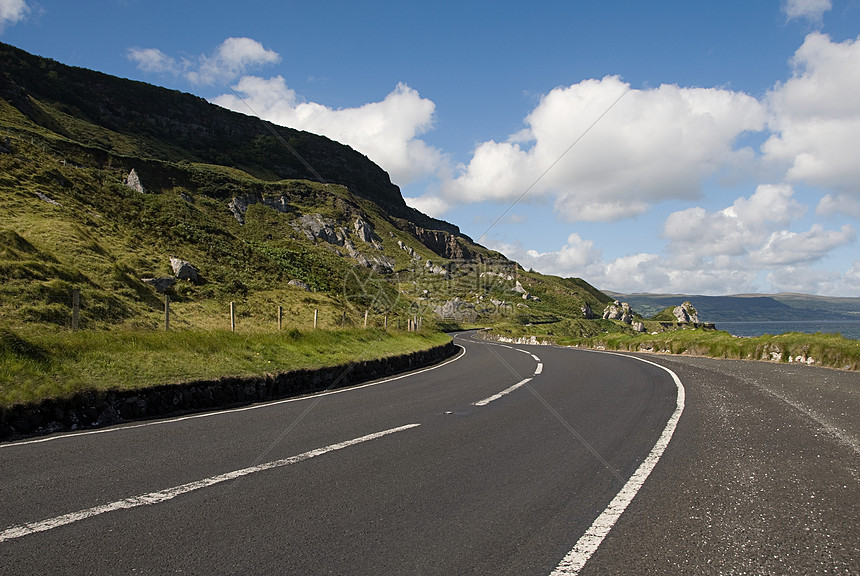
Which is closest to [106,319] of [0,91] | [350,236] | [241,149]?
[0,91]

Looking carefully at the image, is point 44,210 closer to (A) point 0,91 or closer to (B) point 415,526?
(B) point 415,526

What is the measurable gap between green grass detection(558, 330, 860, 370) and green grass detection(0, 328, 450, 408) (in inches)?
550

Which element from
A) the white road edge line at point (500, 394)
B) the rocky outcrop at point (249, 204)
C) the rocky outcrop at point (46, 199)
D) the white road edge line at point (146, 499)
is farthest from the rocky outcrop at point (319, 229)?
the white road edge line at point (146, 499)

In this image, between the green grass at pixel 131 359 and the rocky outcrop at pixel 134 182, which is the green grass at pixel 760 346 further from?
the rocky outcrop at pixel 134 182

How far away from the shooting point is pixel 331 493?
4.32 m

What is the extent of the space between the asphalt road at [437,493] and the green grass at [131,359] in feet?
5.40

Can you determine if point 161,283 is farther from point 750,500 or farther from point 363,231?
point 363,231

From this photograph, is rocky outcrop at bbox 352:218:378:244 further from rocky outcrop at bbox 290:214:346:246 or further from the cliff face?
the cliff face

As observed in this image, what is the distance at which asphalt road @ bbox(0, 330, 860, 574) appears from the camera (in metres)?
3.18

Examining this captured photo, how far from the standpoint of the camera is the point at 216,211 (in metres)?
80.7

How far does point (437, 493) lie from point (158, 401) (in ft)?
22.6

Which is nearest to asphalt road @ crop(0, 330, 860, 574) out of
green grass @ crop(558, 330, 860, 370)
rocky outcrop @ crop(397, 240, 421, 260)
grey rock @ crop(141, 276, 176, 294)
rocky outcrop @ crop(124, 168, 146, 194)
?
green grass @ crop(558, 330, 860, 370)

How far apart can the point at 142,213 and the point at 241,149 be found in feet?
520

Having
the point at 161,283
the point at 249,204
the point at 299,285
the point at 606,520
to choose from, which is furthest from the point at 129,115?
the point at 606,520
